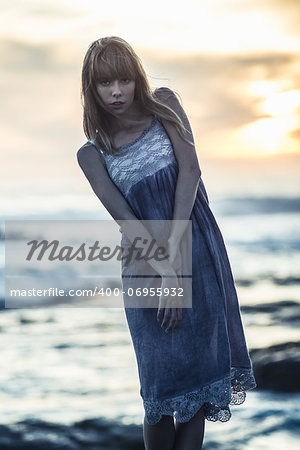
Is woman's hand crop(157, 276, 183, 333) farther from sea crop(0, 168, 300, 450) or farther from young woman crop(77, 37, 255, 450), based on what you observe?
sea crop(0, 168, 300, 450)

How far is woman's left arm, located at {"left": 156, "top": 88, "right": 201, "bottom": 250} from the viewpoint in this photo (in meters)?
2.30

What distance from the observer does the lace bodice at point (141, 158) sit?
2324 millimetres

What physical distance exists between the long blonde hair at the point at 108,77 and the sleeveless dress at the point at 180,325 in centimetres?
5

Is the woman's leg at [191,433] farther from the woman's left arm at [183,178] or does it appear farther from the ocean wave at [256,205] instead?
the ocean wave at [256,205]

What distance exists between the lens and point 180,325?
2307 millimetres

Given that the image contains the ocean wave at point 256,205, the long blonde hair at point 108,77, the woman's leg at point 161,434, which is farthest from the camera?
the ocean wave at point 256,205

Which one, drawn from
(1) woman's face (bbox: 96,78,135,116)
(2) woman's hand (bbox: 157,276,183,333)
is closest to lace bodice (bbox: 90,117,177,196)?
(1) woman's face (bbox: 96,78,135,116)

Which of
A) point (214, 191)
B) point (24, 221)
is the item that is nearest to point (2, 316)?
point (24, 221)

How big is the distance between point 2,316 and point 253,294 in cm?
241

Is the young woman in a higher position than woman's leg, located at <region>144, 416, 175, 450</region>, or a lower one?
higher

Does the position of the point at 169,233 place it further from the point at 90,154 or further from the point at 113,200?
the point at 90,154

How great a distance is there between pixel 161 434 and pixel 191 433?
9 centimetres

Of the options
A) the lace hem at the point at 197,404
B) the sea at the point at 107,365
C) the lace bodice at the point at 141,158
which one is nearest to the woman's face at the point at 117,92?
the lace bodice at the point at 141,158

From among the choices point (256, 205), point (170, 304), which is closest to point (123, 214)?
point (170, 304)
